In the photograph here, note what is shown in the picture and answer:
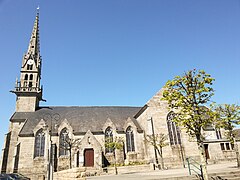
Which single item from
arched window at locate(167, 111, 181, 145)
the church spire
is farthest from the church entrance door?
the church spire

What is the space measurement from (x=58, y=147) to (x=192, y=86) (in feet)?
73.6

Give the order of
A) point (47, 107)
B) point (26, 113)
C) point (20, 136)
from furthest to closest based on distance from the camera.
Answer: point (47, 107) → point (26, 113) → point (20, 136)

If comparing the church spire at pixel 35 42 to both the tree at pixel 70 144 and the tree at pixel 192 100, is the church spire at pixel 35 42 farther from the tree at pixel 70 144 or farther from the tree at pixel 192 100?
the tree at pixel 192 100

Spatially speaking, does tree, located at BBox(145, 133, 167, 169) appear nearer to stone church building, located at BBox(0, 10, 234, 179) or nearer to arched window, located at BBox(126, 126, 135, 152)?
stone church building, located at BBox(0, 10, 234, 179)

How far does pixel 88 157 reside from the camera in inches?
992

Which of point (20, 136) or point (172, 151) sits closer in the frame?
point (172, 151)

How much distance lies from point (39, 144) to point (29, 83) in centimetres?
1267

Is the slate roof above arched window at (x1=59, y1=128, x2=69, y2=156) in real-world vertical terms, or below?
above

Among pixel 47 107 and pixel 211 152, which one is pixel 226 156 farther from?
pixel 47 107

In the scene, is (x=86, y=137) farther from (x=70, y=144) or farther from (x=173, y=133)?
(x=173, y=133)

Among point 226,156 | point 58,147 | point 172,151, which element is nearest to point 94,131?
point 58,147

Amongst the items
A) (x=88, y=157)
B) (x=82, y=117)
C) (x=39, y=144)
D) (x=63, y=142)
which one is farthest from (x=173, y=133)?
(x=39, y=144)

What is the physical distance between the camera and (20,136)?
2652cm

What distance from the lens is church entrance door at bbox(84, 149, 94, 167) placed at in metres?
25.0
